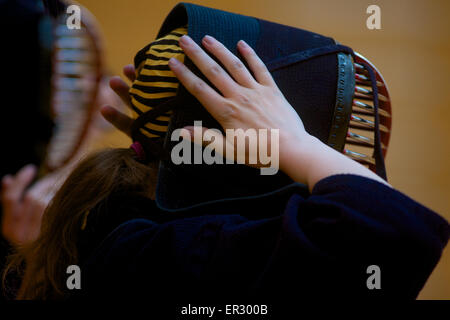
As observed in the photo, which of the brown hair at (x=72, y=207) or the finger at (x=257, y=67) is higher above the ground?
the finger at (x=257, y=67)

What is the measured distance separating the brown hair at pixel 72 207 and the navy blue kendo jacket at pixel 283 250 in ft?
0.27

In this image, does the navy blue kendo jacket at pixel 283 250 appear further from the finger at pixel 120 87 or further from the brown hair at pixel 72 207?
the finger at pixel 120 87

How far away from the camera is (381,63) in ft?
4.59

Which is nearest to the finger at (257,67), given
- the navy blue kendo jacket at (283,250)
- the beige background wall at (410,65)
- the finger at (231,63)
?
the finger at (231,63)

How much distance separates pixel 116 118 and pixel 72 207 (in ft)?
0.72

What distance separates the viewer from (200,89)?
20.8 inches

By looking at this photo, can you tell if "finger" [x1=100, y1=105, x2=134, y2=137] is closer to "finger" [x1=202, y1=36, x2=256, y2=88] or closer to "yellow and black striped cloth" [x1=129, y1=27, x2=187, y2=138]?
"yellow and black striped cloth" [x1=129, y1=27, x2=187, y2=138]

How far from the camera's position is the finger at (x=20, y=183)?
0.37 m

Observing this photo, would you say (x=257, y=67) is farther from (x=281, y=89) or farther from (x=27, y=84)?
(x=27, y=84)

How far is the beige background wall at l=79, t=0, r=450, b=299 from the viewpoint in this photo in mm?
1395

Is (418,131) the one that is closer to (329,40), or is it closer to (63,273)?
(329,40)

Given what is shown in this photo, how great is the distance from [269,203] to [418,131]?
1132 millimetres

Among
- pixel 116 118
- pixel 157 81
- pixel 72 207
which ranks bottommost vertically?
pixel 72 207

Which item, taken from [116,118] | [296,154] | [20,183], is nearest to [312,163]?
[296,154]
